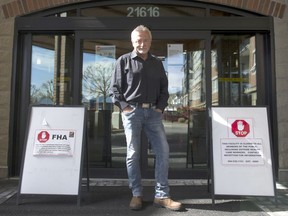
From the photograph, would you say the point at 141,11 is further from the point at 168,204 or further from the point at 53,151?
the point at 168,204

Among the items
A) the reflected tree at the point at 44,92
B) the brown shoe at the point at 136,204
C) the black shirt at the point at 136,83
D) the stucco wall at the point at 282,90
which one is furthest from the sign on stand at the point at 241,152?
the reflected tree at the point at 44,92

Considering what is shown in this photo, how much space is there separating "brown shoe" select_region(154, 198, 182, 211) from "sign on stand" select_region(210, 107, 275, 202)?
483mm

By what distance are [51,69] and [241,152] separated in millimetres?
3348

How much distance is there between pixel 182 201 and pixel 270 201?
104 centimetres

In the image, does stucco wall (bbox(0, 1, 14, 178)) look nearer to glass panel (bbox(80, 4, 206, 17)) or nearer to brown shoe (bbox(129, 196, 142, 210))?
glass panel (bbox(80, 4, 206, 17))

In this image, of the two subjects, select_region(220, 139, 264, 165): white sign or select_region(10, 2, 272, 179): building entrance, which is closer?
select_region(220, 139, 264, 165): white sign

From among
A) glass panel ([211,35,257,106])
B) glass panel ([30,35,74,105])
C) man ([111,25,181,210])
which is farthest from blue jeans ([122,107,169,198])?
glass panel ([30,35,74,105])

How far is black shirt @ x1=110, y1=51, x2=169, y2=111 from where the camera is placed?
4358mm

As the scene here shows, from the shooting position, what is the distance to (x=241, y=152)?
454cm

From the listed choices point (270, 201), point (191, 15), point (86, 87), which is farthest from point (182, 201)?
point (191, 15)

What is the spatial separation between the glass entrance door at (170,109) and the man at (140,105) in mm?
1759

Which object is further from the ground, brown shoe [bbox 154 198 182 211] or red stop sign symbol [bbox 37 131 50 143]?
red stop sign symbol [bbox 37 131 50 143]

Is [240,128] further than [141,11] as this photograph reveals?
No

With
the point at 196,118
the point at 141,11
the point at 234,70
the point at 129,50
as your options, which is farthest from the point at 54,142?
the point at 234,70
